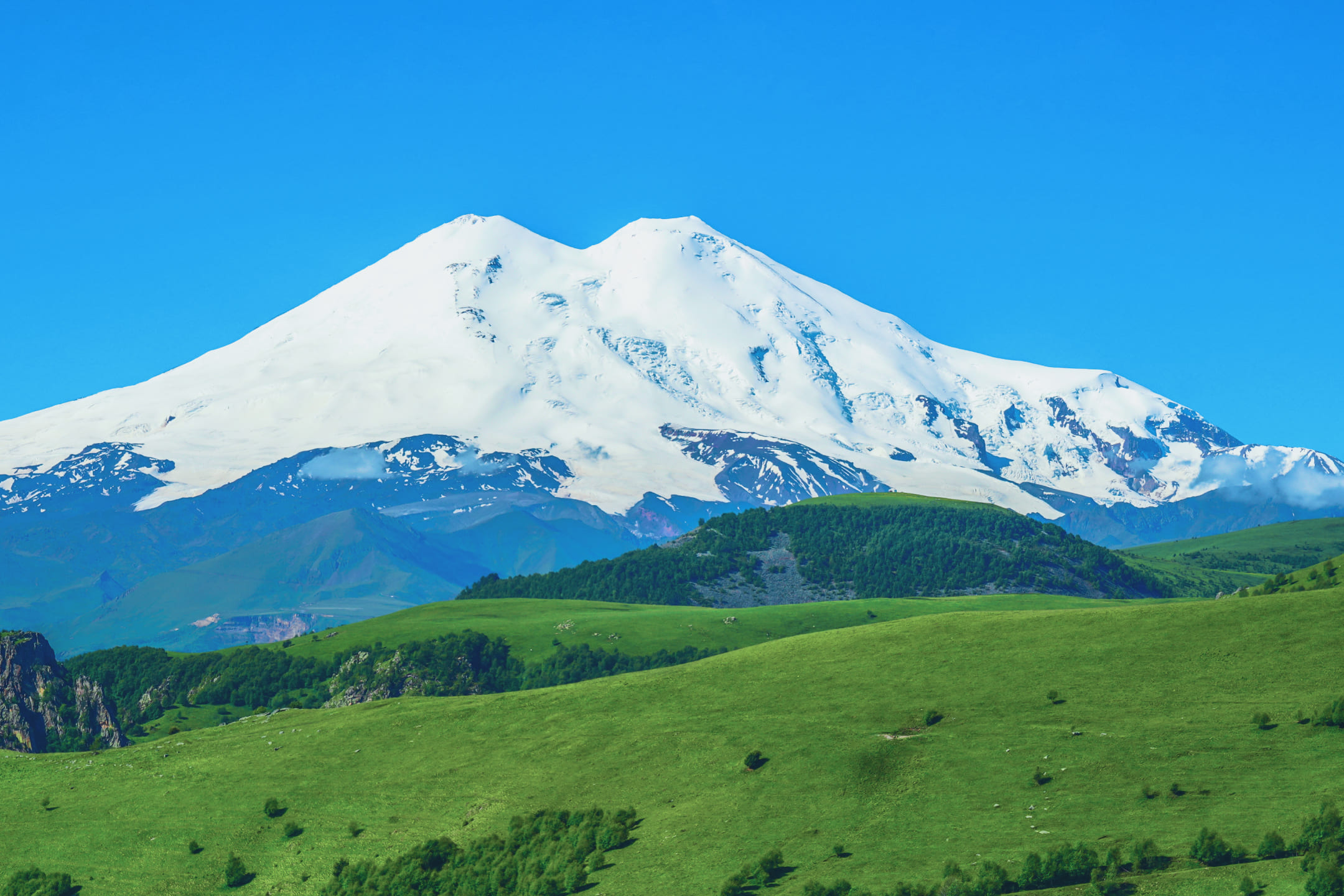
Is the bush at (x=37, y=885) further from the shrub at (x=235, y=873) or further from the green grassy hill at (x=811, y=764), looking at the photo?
the shrub at (x=235, y=873)

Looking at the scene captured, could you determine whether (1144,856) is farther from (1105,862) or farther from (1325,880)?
(1325,880)

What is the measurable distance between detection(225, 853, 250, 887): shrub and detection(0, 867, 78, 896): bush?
30.8 feet

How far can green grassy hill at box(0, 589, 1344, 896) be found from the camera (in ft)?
251

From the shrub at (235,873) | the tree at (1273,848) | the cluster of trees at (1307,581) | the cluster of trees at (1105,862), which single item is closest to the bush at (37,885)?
the shrub at (235,873)

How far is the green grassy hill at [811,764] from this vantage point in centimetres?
7638

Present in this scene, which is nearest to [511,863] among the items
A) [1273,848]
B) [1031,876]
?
[1031,876]

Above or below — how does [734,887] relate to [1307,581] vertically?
below

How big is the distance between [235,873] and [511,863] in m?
18.6

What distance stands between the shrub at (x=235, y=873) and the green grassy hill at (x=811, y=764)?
0.87 meters

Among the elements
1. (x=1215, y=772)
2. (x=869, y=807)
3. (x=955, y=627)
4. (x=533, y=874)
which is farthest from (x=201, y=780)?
(x=1215, y=772)

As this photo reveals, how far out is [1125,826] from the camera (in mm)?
72688

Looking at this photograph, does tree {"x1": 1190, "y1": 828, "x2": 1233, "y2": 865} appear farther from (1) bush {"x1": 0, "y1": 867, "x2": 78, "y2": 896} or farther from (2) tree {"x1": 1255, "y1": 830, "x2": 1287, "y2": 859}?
(1) bush {"x1": 0, "y1": 867, "x2": 78, "y2": 896}

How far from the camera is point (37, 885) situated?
89938 mm

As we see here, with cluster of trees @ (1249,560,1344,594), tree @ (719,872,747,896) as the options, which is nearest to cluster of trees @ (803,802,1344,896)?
tree @ (719,872,747,896)
